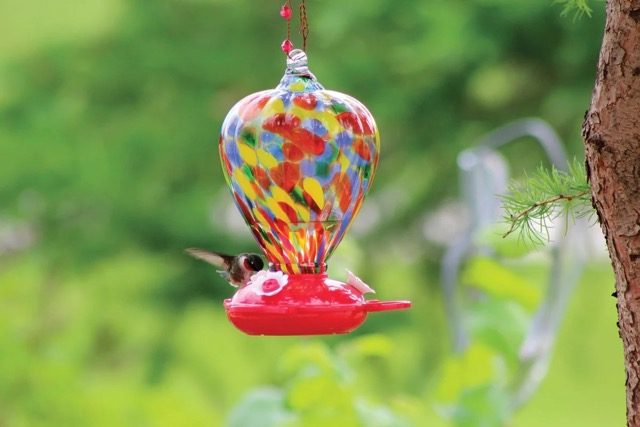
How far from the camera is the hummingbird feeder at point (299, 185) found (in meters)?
1.43

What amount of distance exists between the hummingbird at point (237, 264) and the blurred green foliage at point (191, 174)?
107 inches

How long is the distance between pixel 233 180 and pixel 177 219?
11.3 feet

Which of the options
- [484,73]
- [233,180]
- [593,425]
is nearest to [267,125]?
[233,180]

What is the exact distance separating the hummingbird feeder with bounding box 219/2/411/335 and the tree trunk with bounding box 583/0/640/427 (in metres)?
0.43

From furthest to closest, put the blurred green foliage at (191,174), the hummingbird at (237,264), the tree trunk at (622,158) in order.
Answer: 1. the blurred green foliage at (191,174)
2. the hummingbird at (237,264)
3. the tree trunk at (622,158)

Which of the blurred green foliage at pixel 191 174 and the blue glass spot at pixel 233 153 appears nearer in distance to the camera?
the blue glass spot at pixel 233 153

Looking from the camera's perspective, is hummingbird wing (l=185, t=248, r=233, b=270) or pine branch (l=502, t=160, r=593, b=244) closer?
pine branch (l=502, t=160, r=593, b=244)

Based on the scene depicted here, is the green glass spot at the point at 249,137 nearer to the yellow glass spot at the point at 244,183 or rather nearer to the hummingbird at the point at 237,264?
the yellow glass spot at the point at 244,183

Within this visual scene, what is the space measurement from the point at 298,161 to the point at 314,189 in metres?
0.05

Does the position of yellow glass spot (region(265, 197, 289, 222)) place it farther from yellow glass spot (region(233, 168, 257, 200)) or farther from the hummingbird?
the hummingbird

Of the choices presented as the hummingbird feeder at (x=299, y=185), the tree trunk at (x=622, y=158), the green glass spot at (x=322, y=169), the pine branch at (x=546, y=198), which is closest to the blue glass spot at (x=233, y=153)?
the hummingbird feeder at (x=299, y=185)

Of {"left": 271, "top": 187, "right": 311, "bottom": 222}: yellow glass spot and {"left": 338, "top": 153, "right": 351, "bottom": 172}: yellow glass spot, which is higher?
{"left": 338, "top": 153, "right": 351, "bottom": 172}: yellow glass spot

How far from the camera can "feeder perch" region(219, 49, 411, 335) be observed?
143 centimetres

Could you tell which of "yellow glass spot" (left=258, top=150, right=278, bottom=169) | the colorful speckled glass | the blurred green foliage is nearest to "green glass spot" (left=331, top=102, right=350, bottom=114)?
the colorful speckled glass
